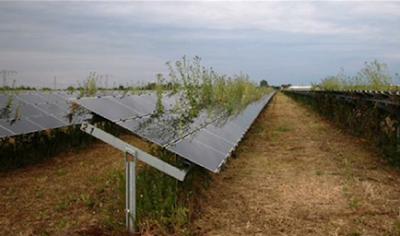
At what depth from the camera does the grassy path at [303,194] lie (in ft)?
14.6

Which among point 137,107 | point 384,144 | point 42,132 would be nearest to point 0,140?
point 42,132

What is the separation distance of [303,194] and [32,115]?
5.88 meters

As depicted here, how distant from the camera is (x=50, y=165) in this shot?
782 cm

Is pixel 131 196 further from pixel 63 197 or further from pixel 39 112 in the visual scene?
pixel 39 112

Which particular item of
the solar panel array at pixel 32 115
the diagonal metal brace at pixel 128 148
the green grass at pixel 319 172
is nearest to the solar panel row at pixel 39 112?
the solar panel array at pixel 32 115

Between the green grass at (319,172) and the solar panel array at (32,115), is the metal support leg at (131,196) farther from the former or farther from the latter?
the green grass at (319,172)

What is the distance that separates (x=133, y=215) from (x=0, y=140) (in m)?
4.98

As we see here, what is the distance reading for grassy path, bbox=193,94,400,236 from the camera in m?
4.45

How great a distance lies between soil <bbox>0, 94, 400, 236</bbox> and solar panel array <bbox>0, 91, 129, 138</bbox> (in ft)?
2.23

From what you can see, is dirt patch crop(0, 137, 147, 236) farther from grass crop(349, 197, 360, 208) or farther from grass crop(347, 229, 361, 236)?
grass crop(349, 197, 360, 208)

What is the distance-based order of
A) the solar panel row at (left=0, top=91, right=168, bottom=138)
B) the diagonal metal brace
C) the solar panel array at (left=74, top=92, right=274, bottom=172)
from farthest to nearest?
the solar panel row at (left=0, top=91, right=168, bottom=138)
the solar panel array at (left=74, top=92, right=274, bottom=172)
the diagonal metal brace

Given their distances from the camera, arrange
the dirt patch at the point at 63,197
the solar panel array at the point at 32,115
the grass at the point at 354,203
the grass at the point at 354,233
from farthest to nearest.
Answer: the solar panel array at the point at 32,115 < the grass at the point at 354,203 < the dirt patch at the point at 63,197 < the grass at the point at 354,233

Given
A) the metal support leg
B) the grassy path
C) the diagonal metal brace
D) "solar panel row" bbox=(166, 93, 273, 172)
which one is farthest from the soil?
the diagonal metal brace

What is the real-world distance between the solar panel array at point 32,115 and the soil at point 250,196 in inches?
26.8
